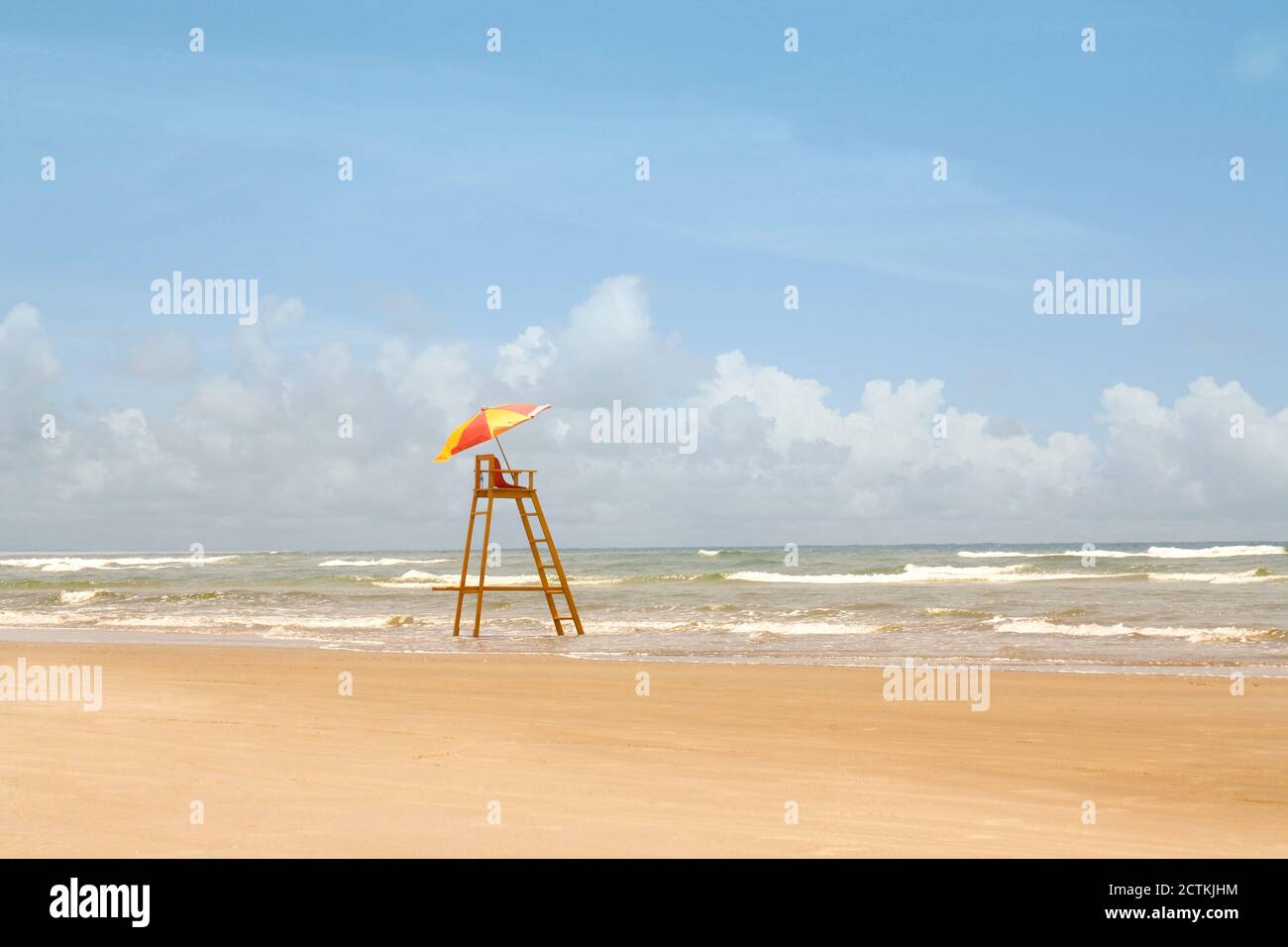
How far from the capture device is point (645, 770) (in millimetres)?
8102

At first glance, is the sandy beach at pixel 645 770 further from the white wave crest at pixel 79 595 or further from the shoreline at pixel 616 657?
the white wave crest at pixel 79 595

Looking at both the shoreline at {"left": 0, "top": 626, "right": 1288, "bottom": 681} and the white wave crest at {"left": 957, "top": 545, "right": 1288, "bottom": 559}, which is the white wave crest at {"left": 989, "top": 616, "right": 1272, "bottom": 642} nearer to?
the shoreline at {"left": 0, "top": 626, "right": 1288, "bottom": 681}

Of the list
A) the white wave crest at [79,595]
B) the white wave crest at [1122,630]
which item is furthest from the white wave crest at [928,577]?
the white wave crest at [79,595]

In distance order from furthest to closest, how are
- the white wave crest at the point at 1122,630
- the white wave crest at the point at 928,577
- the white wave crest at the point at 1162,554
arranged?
the white wave crest at the point at 1162,554
the white wave crest at the point at 928,577
the white wave crest at the point at 1122,630

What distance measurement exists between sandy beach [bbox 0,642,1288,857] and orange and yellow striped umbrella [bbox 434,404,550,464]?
6548 mm

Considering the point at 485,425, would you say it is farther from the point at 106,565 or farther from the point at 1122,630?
the point at 106,565

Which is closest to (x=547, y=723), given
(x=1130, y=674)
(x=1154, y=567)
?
(x=1130, y=674)

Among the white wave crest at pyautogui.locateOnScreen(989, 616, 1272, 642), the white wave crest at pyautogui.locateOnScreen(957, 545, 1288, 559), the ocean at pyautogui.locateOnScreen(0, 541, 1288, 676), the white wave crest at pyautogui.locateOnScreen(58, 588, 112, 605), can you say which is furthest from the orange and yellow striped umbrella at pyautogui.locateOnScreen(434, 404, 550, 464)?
the white wave crest at pyautogui.locateOnScreen(957, 545, 1288, 559)

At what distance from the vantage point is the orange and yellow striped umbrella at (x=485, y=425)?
19750mm

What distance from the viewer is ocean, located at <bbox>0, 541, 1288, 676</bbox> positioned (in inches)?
721

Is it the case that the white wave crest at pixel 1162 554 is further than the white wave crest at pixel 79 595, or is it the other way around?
the white wave crest at pixel 1162 554

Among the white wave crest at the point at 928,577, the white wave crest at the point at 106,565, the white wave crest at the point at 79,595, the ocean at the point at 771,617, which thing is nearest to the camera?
the ocean at the point at 771,617

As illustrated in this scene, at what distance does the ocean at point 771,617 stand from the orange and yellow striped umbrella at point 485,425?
3529 mm
